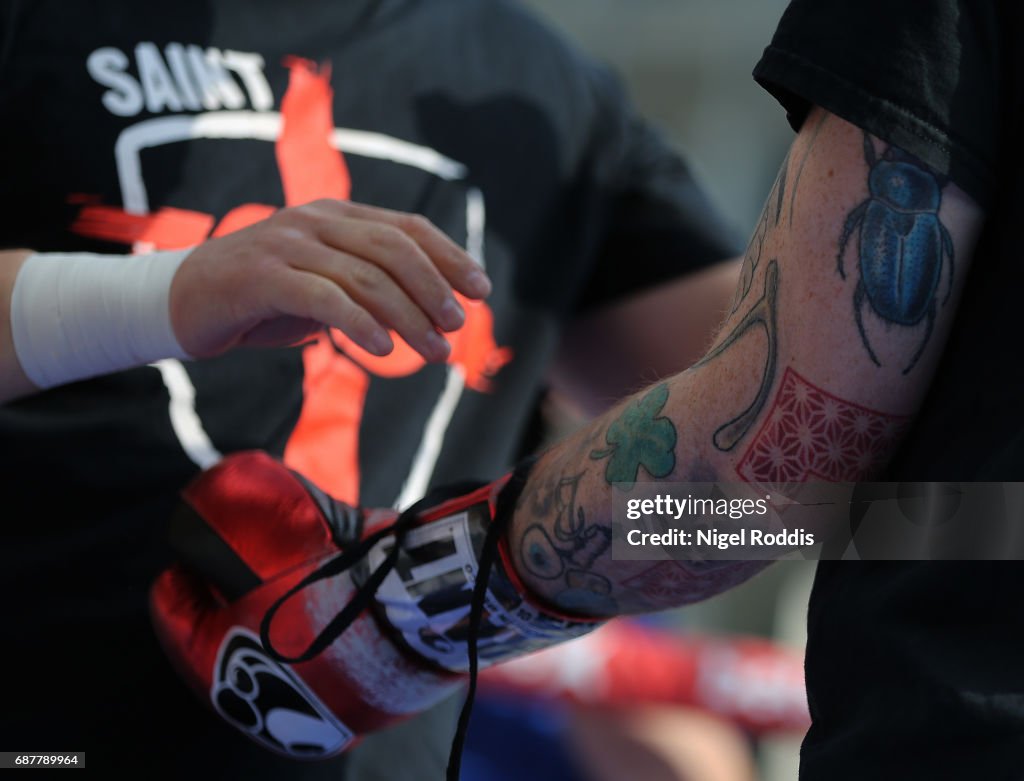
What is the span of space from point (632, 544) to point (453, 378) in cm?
60

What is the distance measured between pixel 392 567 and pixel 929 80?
49cm

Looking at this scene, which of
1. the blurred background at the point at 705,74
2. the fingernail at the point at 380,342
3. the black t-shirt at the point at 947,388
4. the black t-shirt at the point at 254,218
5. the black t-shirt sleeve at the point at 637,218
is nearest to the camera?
the black t-shirt at the point at 947,388

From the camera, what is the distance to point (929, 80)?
1.72 ft

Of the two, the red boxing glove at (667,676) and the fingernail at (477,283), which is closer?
the fingernail at (477,283)

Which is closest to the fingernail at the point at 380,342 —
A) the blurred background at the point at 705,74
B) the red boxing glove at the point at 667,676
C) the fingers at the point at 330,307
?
the fingers at the point at 330,307

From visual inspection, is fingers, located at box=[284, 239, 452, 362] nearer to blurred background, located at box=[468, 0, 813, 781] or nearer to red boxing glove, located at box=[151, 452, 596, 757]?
red boxing glove, located at box=[151, 452, 596, 757]

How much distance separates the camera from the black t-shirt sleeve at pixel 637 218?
54.4 inches

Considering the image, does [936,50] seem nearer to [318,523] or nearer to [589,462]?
[589,462]

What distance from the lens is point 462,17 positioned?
4.39ft

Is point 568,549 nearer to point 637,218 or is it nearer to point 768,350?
point 768,350

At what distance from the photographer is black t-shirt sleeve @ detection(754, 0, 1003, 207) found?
526 millimetres

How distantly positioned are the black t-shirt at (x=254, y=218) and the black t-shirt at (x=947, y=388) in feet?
2.11

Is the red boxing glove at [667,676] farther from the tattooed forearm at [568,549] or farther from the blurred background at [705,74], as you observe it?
the blurred background at [705,74]

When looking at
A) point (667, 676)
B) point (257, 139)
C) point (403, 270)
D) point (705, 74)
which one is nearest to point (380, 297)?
point (403, 270)
